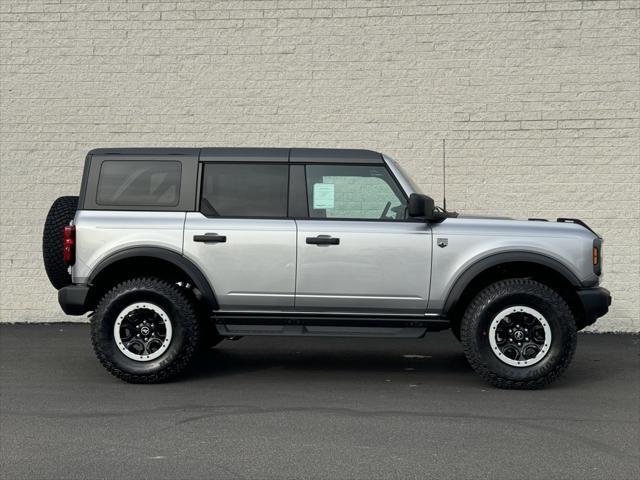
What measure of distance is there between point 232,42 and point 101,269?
16.2 feet

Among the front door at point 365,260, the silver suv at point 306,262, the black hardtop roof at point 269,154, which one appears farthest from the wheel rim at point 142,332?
the black hardtop roof at point 269,154

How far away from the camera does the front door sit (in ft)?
24.5

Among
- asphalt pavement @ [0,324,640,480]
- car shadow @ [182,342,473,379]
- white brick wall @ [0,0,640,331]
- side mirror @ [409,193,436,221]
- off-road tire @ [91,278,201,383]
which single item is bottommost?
car shadow @ [182,342,473,379]

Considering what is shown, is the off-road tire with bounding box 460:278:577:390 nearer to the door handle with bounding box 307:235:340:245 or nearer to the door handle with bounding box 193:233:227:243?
the door handle with bounding box 307:235:340:245

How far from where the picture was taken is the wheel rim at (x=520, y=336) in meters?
7.38

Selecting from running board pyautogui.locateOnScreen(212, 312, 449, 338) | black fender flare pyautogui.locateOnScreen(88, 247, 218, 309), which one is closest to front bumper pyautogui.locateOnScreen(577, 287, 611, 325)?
running board pyautogui.locateOnScreen(212, 312, 449, 338)

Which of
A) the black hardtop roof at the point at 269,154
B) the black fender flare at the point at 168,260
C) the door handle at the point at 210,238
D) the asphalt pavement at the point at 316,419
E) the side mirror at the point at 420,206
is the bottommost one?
the asphalt pavement at the point at 316,419

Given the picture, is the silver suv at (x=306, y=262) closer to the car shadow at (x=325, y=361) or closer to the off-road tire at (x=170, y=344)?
the off-road tire at (x=170, y=344)

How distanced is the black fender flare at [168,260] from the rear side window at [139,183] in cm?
43

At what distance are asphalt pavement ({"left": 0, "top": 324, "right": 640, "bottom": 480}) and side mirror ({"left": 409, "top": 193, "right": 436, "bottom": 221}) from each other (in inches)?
57.1

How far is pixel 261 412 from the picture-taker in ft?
21.1

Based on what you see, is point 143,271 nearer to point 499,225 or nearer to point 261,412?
point 261,412

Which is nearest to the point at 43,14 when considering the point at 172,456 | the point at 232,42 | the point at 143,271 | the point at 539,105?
the point at 232,42

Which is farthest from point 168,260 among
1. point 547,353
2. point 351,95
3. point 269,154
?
point 351,95
